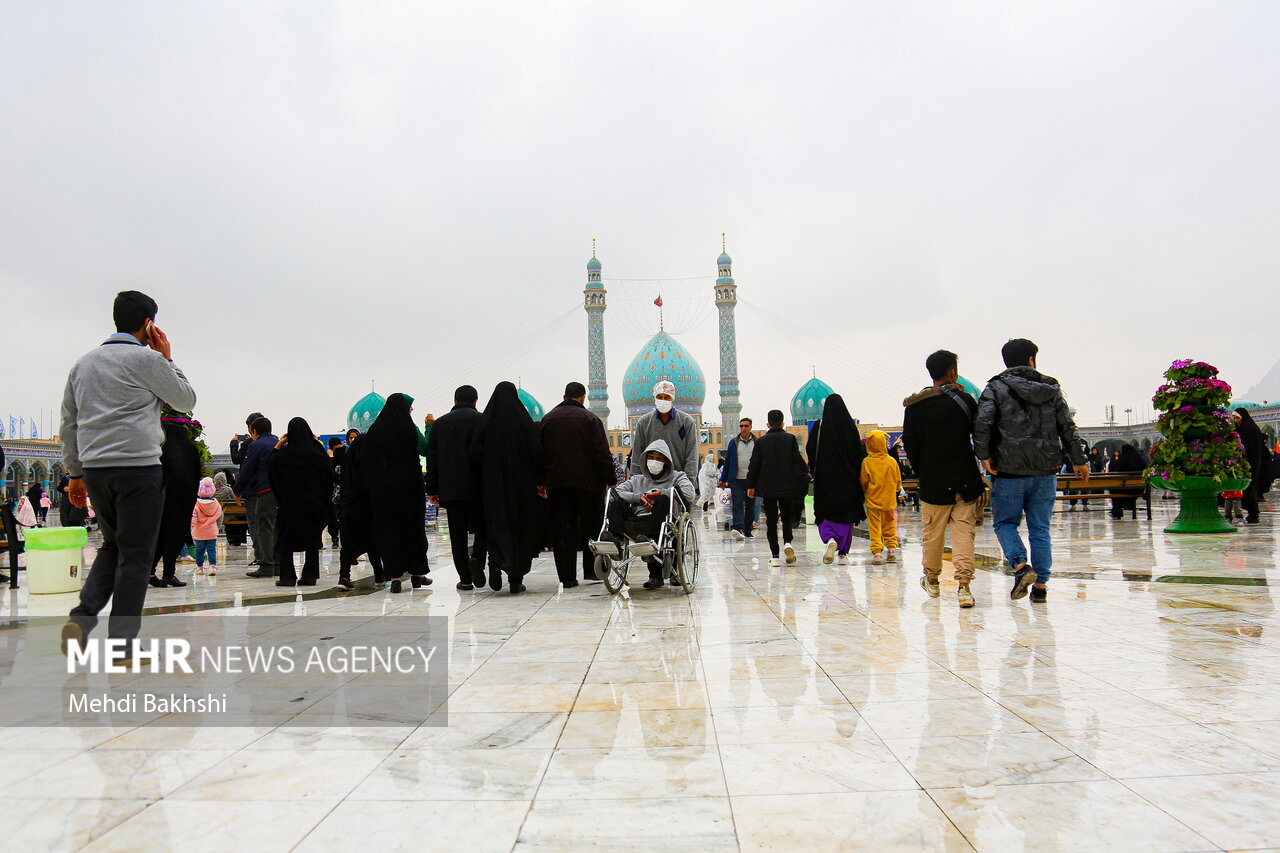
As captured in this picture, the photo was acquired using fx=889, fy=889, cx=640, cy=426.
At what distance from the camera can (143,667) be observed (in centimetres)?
340

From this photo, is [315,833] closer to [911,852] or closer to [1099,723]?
[911,852]

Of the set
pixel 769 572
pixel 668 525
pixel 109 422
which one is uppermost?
pixel 109 422

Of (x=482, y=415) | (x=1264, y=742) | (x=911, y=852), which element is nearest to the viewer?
(x=911, y=852)

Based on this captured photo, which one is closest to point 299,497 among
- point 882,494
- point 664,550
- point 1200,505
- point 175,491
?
point 175,491

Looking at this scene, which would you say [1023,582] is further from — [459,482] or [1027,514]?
[459,482]

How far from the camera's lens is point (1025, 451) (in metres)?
4.72

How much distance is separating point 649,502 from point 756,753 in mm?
3378

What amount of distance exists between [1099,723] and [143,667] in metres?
3.29

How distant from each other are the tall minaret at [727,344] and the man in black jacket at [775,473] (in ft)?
147

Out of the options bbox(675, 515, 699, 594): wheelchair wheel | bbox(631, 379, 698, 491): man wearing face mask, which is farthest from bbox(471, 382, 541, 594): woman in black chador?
bbox(675, 515, 699, 594): wheelchair wheel

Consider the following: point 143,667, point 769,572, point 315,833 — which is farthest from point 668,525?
point 315,833

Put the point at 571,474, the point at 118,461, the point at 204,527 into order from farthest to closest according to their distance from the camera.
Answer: the point at 204,527 < the point at 571,474 < the point at 118,461

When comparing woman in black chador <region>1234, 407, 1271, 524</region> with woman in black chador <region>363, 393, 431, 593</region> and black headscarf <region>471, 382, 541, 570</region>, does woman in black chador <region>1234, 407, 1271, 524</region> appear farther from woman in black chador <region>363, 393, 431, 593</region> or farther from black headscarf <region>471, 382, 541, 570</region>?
woman in black chador <region>363, 393, 431, 593</region>

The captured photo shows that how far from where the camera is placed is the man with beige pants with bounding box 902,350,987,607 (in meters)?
4.98
